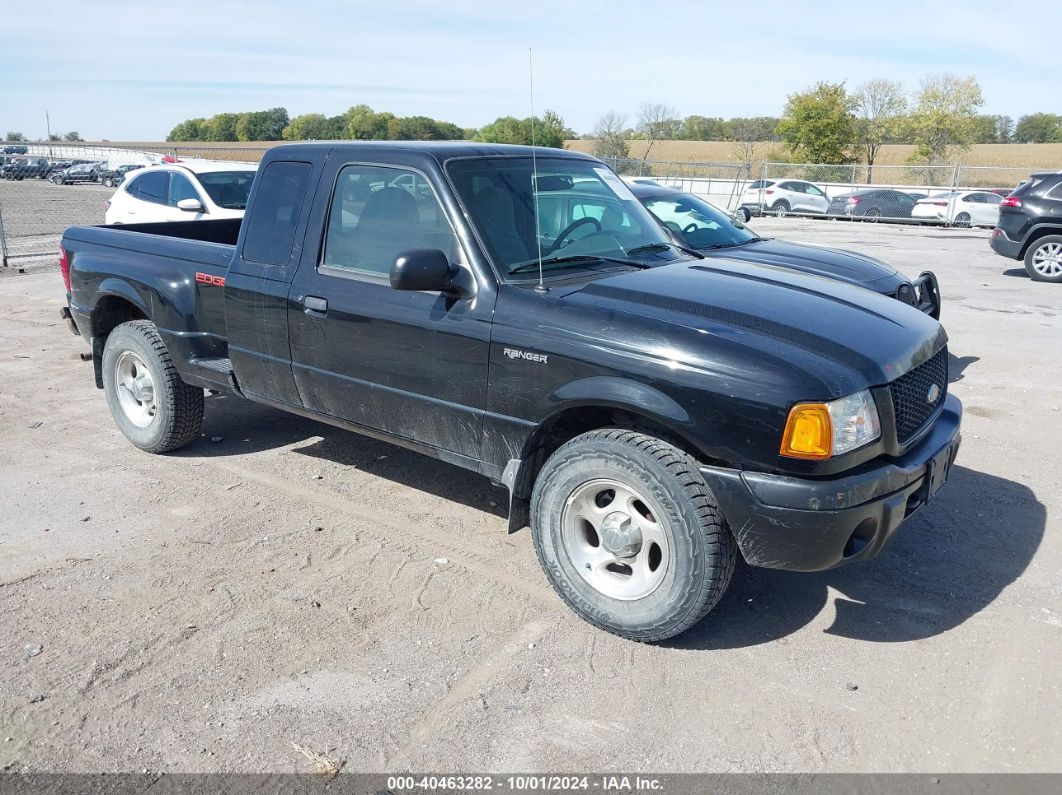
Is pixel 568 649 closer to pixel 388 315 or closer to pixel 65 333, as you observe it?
pixel 388 315

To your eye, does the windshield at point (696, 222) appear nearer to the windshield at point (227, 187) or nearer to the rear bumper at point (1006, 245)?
the windshield at point (227, 187)

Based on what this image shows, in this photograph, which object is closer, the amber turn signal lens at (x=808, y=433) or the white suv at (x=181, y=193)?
the amber turn signal lens at (x=808, y=433)

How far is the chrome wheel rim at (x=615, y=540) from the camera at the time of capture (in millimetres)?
3590

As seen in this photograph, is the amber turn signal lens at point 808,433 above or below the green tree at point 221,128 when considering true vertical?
below

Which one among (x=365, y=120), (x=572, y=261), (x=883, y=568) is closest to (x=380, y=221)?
(x=572, y=261)

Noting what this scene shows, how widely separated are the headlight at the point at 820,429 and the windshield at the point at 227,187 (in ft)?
30.1

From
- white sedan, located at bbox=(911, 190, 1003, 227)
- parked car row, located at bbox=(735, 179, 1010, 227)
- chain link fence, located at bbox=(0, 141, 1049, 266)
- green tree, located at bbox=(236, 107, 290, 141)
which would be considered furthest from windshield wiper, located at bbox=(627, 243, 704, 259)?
green tree, located at bbox=(236, 107, 290, 141)

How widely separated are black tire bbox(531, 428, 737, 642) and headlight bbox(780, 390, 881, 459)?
0.39 m

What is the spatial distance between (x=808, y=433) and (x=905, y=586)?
4.78ft

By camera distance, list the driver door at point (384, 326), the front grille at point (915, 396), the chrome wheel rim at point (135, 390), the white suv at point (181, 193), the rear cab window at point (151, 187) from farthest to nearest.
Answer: the rear cab window at point (151, 187) → the white suv at point (181, 193) → the chrome wheel rim at point (135, 390) → the driver door at point (384, 326) → the front grille at point (915, 396)

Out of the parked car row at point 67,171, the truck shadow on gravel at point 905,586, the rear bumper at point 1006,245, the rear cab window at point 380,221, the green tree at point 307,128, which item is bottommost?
the truck shadow on gravel at point 905,586

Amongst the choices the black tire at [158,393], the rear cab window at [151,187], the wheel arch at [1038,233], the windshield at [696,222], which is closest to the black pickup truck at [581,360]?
the black tire at [158,393]

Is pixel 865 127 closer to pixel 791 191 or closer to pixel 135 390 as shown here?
pixel 791 191

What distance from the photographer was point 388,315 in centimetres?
421
